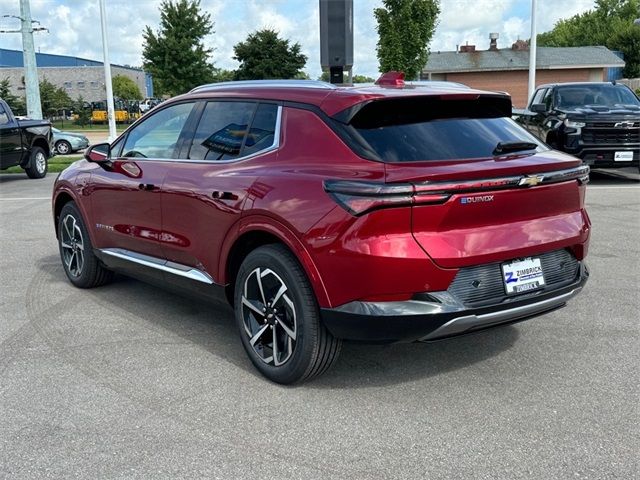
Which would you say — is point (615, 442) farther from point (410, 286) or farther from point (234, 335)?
point (234, 335)

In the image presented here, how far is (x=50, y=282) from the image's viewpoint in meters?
6.11

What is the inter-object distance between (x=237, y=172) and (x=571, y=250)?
6.58 feet

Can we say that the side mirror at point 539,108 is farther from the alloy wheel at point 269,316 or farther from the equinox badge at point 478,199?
the alloy wheel at point 269,316

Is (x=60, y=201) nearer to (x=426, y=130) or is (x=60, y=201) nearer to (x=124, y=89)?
(x=426, y=130)

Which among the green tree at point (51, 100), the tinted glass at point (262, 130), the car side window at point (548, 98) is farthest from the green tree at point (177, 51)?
the tinted glass at point (262, 130)

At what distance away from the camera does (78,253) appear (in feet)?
19.2

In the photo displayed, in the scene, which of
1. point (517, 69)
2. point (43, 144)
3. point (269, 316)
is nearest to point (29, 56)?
point (43, 144)

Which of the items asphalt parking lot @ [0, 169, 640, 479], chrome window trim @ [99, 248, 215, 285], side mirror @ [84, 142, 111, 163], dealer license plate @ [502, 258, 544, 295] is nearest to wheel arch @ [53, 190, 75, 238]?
side mirror @ [84, 142, 111, 163]

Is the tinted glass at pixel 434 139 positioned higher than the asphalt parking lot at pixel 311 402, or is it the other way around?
the tinted glass at pixel 434 139

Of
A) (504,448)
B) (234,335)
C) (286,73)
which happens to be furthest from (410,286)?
(286,73)

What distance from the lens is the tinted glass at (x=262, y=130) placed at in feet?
12.8

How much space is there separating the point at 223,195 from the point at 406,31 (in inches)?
1266

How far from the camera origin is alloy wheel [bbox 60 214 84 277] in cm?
580

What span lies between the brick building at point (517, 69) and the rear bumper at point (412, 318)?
47.9 metres
